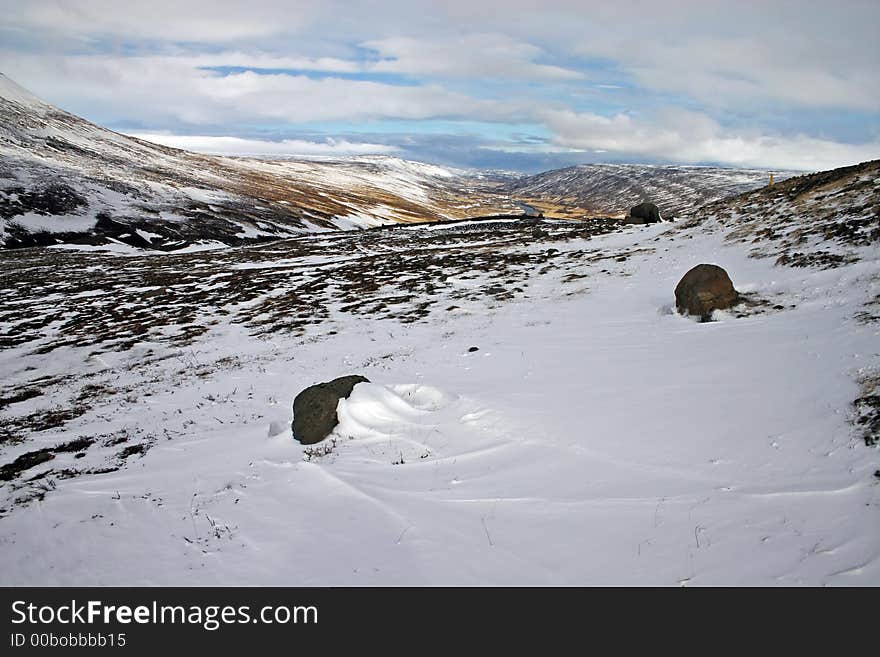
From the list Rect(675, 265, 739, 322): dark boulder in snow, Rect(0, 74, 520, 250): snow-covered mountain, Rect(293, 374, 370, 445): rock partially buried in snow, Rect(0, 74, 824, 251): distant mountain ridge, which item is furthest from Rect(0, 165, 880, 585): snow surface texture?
Rect(0, 74, 520, 250): snow-covered mountain

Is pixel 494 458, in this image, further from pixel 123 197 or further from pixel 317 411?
pixel 123 197

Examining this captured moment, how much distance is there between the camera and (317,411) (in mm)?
8805

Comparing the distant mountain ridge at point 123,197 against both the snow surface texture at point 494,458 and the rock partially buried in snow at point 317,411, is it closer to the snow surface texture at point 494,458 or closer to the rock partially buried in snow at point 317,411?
the snow surface texture at point 494,458

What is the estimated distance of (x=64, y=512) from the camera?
6.71 m

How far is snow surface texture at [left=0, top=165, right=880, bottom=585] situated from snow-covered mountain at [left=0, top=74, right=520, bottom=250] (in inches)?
1731

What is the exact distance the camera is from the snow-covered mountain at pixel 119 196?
50544 mm

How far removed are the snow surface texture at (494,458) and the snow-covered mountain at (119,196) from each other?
44.0m

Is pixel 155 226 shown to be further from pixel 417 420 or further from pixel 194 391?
pixel 417 420

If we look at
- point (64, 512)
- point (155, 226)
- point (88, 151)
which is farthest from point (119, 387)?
point (88, 151)

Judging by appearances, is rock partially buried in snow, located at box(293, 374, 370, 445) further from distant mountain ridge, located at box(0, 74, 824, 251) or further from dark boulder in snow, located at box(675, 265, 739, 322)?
distant mountain ridge, located at box(0, 74, 824, 251)

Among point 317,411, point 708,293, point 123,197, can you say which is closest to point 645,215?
point 708,293

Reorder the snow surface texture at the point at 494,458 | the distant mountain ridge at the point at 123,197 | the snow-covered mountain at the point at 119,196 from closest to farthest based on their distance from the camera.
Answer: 1. the snow surface texture at the point at 494,458
2. the distant mountain ridge at the point at 123,197
3. the snow-covered mountain at the point at 119,196

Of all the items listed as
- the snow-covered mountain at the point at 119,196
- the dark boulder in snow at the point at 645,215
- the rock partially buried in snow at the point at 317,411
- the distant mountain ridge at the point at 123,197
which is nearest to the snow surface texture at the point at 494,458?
the rock partially buried in snow at the point at 317,411
